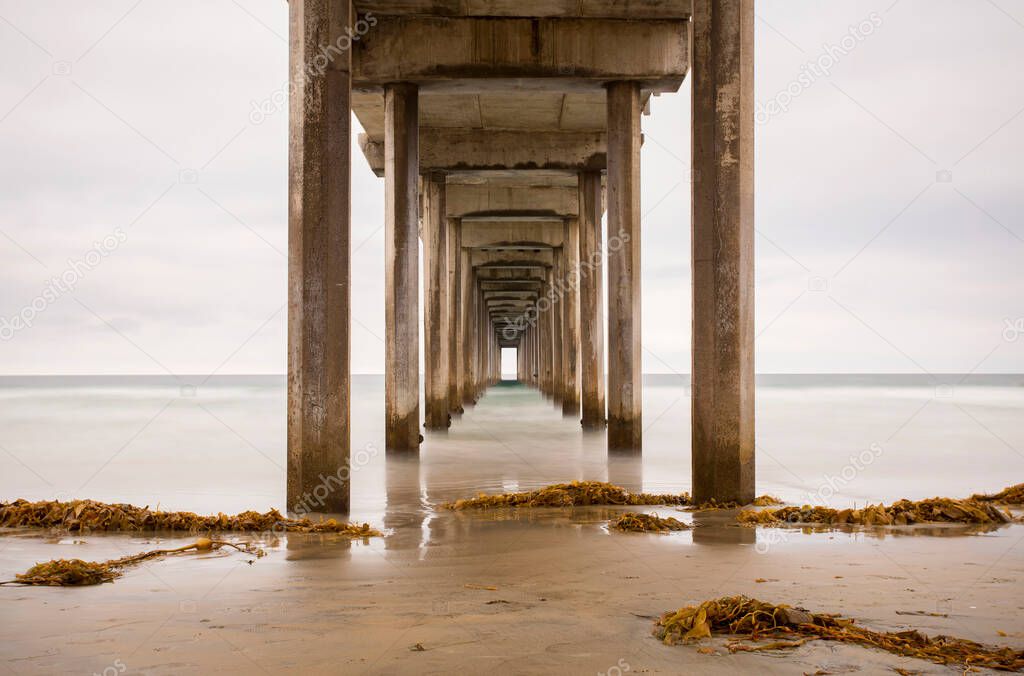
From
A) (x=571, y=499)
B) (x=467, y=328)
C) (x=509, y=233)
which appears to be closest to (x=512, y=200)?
(x=509, y=233)

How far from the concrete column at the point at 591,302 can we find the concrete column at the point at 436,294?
3.43 m

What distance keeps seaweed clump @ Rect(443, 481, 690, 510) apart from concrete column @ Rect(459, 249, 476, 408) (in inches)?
718

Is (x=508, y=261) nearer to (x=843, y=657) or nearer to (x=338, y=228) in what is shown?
(x=338, y=228)

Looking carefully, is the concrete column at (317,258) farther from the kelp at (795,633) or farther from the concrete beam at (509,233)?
the concrete beam at (509,233)

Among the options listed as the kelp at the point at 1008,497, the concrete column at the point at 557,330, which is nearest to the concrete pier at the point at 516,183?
the concrete column at the point at 557,330

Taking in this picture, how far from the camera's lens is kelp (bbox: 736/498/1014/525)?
7.44 m

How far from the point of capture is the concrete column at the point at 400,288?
583 inches

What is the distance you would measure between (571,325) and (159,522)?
64.2 feet

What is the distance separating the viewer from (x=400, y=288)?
14.8m

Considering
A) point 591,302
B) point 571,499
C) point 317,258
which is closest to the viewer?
point 317,258

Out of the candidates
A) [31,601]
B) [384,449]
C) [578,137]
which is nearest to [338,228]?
[31,601]

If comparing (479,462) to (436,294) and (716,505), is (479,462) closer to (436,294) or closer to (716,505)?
(716,505)

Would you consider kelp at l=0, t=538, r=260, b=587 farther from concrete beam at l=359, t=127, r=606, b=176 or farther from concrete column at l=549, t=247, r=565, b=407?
concrete column at l=549, t=247, r=565, b=407

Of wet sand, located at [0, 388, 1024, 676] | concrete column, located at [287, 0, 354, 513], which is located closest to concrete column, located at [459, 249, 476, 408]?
concrete column, located at [287, 0, 354, 513]
